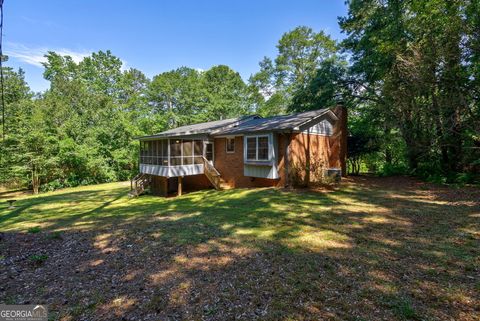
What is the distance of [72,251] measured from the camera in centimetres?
569

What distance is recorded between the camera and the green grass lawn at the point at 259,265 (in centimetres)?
330

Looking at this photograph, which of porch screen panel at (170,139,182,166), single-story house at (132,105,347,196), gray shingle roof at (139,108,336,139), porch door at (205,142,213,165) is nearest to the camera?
gray shingle roof at (139,108,336,139)

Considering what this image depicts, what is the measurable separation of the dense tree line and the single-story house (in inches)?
160

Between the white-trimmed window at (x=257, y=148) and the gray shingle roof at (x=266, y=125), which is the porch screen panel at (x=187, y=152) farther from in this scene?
the white-trimmed window at (x=257, y=148)

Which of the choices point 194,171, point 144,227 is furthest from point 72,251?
point 194,171

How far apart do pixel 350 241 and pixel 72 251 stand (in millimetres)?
6532

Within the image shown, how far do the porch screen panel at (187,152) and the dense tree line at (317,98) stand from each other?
11050 millimetres

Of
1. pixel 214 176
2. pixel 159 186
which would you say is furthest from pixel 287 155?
pixel 159 186

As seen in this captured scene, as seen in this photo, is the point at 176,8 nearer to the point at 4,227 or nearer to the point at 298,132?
the point at 298,132

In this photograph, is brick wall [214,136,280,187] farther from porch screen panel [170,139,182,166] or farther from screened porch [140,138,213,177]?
porch screen panel [170,139,182,166]

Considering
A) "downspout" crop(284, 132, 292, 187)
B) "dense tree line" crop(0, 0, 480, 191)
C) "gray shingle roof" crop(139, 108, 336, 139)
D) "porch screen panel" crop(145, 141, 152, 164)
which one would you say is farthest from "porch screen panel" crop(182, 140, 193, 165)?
"dense tree line" crop(0, 0, 480, 191)

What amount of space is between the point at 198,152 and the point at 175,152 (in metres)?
1.56

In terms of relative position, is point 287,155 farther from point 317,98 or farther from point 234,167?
point 317,98

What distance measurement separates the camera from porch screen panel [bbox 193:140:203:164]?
1627cm
